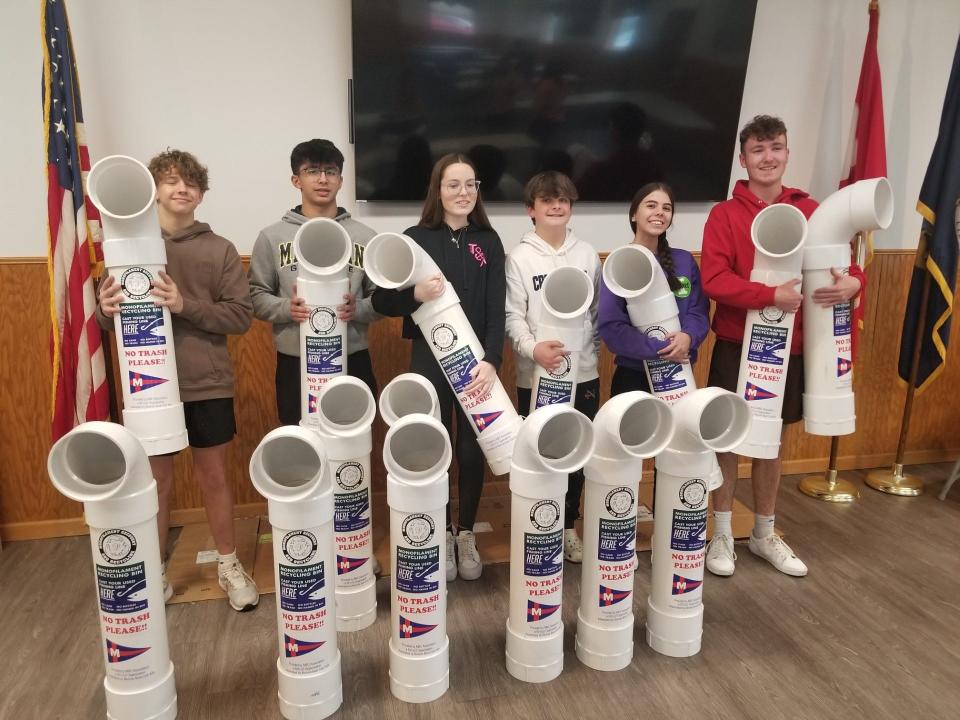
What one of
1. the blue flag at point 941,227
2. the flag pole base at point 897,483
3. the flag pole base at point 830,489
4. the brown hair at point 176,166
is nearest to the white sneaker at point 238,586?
the brown hair at point 176,166

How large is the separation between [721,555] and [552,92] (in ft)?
6.91

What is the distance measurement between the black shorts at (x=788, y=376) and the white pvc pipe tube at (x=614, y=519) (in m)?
0.70

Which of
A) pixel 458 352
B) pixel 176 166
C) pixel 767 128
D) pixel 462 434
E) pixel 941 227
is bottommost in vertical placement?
pixel 462 434

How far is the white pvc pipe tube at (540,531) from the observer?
1.78 m

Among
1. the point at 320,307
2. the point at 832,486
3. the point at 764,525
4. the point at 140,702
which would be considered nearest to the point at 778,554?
the point at 764,525

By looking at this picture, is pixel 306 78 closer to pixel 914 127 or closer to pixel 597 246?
pixel 597 246

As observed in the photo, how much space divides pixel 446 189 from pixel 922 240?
7.99 ft

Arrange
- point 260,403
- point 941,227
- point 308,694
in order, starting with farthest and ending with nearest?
point 941,227, point 260,403, point 308,694

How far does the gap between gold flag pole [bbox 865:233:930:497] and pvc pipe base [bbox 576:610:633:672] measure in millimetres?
2144

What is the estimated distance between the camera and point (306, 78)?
2779 mm

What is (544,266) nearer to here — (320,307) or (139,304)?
(320,307)

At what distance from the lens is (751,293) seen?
223cm

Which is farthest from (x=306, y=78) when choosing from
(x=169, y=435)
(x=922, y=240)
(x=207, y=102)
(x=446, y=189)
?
(x=922, y=240)

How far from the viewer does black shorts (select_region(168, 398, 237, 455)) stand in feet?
7.09
